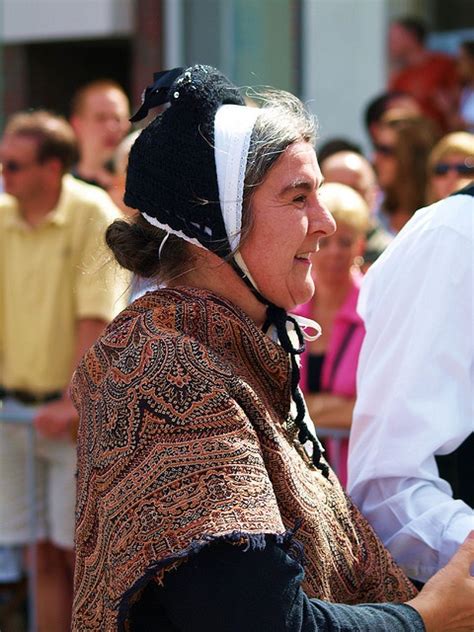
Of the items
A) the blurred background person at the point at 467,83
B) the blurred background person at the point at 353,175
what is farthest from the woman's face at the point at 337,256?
the blurred background person at the point at 467,83

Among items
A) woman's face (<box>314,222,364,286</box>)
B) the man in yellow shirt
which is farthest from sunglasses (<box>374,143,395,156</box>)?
the man in yellow shirt

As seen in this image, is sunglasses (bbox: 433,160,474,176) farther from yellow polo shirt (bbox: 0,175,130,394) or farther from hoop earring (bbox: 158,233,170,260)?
hoop earring (bbox: 158,233,170,260)

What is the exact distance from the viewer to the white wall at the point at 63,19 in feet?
30.5

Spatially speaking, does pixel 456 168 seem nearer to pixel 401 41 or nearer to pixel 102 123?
pixel 102 123

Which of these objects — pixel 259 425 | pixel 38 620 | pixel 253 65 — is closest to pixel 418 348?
pixel 259 425

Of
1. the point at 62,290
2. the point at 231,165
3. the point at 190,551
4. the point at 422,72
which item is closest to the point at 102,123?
the point at 62,290

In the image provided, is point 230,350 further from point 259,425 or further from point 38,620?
point 38,620

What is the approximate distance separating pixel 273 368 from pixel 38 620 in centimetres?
316

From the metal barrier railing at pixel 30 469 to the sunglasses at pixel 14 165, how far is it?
1.03 m

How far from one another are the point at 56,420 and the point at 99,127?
86.6 inches

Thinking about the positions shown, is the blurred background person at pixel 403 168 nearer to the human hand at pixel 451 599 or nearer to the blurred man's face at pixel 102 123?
the blurred man's face at pixel 102 123

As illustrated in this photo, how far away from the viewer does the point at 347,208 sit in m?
4.51

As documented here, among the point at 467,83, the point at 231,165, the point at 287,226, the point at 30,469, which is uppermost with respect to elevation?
the point at 231,165

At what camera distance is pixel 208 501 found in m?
1.73
